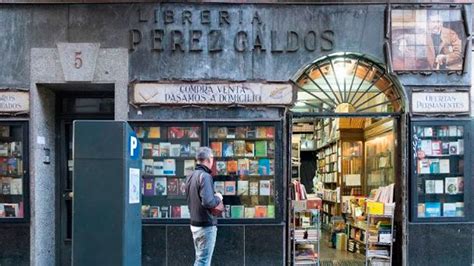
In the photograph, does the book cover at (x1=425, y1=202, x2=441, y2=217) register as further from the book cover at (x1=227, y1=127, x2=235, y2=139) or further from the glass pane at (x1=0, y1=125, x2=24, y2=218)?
the glass pane at (x1=0, y1=125, x2=24, y2=218)

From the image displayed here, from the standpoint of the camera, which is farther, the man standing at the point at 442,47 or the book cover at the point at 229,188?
the book cover at the point at 229,188

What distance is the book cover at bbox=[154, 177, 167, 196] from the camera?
8.89 meters

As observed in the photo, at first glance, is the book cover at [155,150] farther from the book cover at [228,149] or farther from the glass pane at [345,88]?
the glass pane at [345,88]

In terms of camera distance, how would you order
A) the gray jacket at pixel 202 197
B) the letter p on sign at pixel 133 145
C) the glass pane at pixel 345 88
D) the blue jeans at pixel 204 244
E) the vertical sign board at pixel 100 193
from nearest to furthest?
the vertical sign board at pixel 100 193, the letter p on sign at pixel 133 145, the gray jacket at pixel 202 197, the blue jeans at pixel 204 244, the glass pane at pixel 345 88

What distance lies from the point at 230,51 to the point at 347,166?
539 cm

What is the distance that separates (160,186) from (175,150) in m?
0.62

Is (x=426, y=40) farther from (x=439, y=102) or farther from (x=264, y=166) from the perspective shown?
(x=264, y=166)

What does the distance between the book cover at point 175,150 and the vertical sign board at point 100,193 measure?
3.54 metres

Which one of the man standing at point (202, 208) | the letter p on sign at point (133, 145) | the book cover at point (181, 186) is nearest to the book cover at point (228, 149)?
the book cover at point (181, 186)

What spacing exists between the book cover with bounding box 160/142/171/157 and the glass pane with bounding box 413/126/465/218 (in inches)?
152

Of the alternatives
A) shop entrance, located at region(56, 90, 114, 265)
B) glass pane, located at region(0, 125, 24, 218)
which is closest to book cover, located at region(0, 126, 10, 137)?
glass pane, located at region(0, 125, 24, 218)

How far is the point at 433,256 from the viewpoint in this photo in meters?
8.62

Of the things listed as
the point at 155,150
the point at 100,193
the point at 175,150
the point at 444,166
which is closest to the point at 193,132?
the point at 175,150

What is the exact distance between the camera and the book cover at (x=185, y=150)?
8.89m
